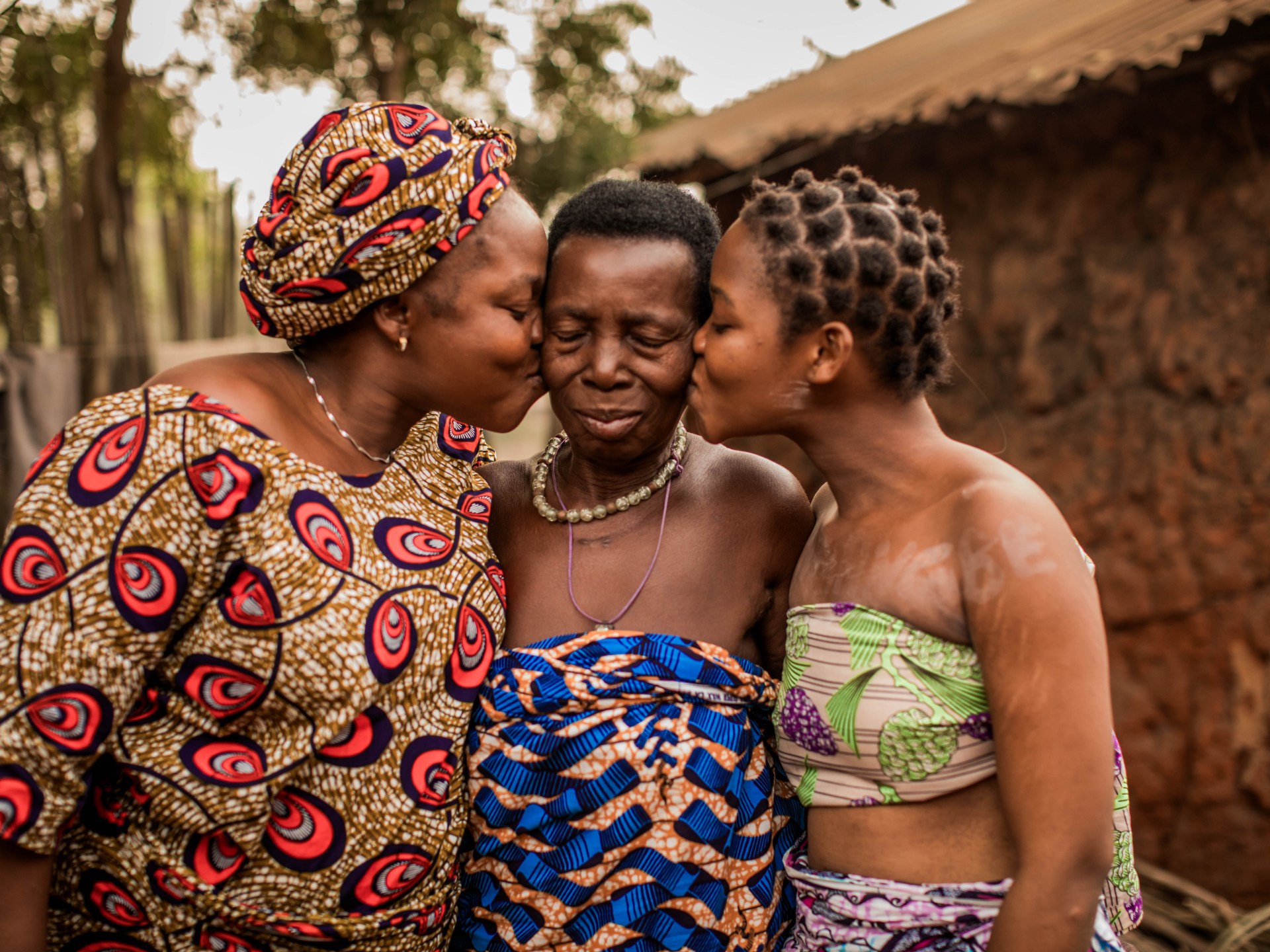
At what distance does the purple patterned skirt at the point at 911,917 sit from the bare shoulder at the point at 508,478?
104cm

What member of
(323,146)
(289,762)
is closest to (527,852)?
(289,762)

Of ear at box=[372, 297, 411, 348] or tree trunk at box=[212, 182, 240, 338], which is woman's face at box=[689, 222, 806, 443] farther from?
tree trunk at box=[212, 182, 240, 338]

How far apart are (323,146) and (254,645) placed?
83cm

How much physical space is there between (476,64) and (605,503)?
522 cm

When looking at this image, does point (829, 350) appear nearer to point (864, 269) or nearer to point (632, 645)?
point (864, 269)

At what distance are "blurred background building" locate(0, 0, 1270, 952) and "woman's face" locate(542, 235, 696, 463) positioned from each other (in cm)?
152

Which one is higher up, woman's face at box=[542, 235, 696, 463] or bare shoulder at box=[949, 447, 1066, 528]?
woman's face at box=[542, 235, 696, 463]

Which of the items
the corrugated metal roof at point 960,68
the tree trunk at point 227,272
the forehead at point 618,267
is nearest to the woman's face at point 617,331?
the forehead at point 618,267

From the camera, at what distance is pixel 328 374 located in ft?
6.25

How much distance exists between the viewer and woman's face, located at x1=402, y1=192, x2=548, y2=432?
1833 mm

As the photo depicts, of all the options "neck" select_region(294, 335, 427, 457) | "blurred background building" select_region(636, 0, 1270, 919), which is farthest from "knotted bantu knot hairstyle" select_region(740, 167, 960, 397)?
"blurred background building" select_region(636, 0, 1270, 919)

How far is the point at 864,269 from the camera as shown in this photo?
1.69 metres

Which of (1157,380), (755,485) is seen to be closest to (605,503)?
(755,485)

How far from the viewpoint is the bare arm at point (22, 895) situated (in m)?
1.54
